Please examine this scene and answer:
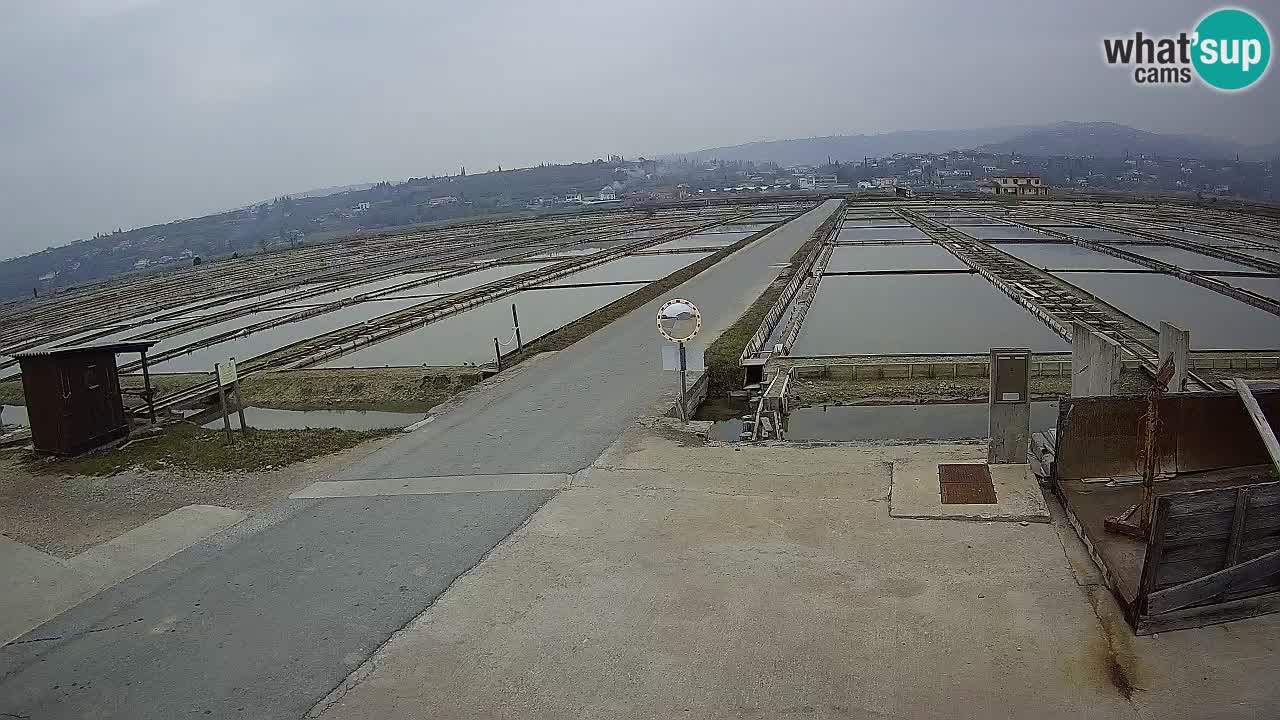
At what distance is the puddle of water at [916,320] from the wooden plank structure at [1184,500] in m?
8.75

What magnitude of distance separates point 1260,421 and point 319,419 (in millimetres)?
12269

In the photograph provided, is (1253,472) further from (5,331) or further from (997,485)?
(5,331)

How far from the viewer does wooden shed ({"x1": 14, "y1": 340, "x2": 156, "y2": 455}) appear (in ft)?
31.6

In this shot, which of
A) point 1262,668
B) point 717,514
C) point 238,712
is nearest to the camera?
point 1262,668

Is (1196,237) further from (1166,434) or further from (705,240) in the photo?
(1166,434)

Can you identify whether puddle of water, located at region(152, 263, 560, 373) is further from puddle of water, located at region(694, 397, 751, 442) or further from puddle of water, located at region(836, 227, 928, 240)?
puddle of water, located at region(836, 227, 928, 240)

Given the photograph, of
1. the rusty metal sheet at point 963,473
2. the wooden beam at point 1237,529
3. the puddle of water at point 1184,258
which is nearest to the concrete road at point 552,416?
the rusty metal sheet at point 963,473

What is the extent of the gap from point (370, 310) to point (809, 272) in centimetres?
1379

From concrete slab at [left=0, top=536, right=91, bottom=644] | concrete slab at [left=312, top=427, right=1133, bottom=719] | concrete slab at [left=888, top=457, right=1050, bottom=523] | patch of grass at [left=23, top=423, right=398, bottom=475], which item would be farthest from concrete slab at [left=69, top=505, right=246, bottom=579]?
concrete slab at [left=888, top=457, right=1050, bottom=523]

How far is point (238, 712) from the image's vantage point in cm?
429

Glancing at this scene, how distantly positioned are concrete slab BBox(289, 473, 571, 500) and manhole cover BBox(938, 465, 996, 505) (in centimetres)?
313

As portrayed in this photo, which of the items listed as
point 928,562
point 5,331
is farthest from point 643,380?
point 5,331

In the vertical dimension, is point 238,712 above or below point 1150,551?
below

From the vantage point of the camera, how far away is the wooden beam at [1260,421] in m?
5.34
